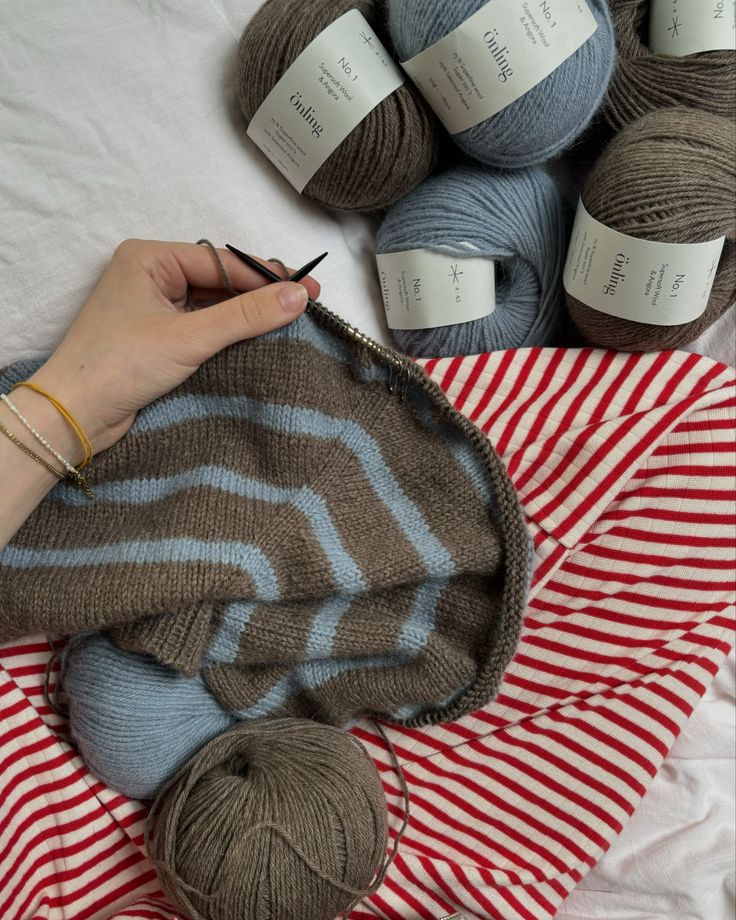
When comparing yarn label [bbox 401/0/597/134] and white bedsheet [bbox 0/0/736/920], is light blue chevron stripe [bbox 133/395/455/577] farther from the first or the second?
yarn label [bbox 401/0/597/134]

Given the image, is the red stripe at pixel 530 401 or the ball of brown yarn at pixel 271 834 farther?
the red stripe at pixel 530 401

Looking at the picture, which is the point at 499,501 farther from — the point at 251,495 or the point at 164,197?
the point at 164,197

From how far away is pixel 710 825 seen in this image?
30.4 inches

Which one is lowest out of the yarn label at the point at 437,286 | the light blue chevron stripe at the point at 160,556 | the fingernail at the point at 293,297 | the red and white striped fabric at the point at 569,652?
the red and white striped fabric at the point at 569,652

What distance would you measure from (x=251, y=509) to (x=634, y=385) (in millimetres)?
384

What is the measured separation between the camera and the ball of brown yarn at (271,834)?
0.61 metres

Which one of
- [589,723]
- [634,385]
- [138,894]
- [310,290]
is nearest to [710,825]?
[589,723]

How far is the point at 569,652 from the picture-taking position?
0.74 metres

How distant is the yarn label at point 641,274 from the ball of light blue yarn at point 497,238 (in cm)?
5

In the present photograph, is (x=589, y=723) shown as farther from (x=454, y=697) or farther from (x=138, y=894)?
(x=138, y=894)

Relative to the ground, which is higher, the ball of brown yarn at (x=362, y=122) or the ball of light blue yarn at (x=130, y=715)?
the ball of brown yarn at (x=362, y=122)

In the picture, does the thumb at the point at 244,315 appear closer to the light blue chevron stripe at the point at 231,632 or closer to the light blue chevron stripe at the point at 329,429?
the light blue chevron stripe at the point at 329,429

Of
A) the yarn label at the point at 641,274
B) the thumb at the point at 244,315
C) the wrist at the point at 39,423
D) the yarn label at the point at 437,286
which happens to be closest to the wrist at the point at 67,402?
the wrist at the point at 39,423

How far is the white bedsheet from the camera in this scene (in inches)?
26.0
